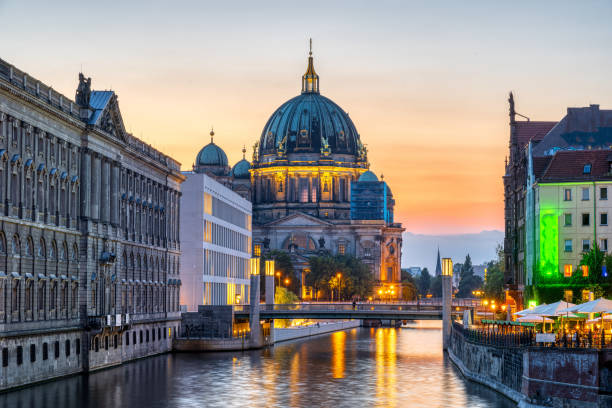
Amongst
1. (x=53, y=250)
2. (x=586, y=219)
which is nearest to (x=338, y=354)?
(x=586, y=219)

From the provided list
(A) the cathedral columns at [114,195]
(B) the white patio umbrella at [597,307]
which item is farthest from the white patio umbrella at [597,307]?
(A) the cathedral columns at [114,195]

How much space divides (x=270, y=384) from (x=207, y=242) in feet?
167

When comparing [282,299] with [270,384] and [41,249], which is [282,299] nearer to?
[270,384]

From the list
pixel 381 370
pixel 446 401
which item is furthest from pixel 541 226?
pixel 446 401

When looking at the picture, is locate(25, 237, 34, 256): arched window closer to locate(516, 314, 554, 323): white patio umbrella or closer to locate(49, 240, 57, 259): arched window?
locate(49, 240, 57, 259): arched window

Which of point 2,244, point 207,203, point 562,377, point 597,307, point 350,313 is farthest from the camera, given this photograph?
point 207,203

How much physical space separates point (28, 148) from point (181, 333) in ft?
157

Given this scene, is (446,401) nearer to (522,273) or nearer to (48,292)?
(48,292)

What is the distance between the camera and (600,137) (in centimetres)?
12525

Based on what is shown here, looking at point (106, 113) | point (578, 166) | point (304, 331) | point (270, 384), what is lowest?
point (270, 384)

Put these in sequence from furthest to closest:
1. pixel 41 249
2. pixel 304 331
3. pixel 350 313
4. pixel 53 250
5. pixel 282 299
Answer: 1. pixel 282 299
2. pixel 304 331
3. pixel 350 313
4. pixel 53 250
5. pixel 41 249

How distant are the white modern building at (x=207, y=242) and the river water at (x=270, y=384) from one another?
551 inches

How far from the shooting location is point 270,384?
84.0 m

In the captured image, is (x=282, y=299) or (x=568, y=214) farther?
(x=282, y=299)
